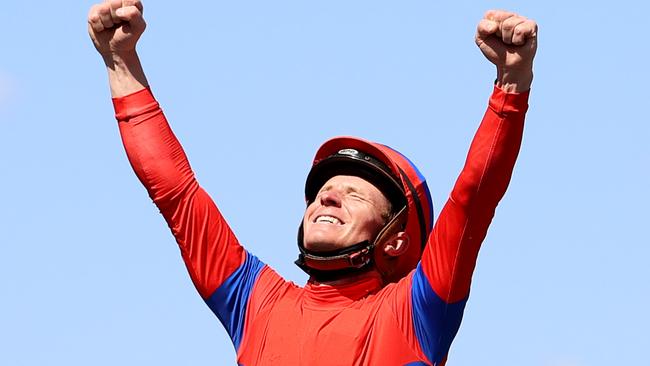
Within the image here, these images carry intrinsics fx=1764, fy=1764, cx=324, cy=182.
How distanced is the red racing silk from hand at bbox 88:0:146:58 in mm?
338

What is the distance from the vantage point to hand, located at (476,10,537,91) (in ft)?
32.4

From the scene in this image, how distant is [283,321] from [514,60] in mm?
2258

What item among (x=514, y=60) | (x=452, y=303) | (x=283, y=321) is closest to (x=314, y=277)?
(x=283, y=321)

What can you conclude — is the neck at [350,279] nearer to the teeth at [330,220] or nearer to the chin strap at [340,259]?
the chin strap at [340,259]

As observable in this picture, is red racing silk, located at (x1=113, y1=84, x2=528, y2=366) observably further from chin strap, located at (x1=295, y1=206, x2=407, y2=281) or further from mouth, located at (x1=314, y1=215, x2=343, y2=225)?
mouth, located at (x1=314, y1=215, x2=343, y2=225)

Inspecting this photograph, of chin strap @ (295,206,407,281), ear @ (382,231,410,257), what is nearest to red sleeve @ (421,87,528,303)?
chin strap @ (295,206,407,281)

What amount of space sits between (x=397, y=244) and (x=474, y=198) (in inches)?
47.1

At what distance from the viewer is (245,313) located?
440 inches

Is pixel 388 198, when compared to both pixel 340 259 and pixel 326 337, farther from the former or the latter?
pixel 326 337

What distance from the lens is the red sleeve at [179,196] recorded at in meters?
11.2

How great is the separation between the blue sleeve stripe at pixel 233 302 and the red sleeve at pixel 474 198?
4.44 feet

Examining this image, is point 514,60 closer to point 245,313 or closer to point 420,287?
point 420,287

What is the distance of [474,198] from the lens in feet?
33.3

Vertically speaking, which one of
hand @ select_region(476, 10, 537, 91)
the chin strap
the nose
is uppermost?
hand @ select_region(476, 10, 537, 91)
